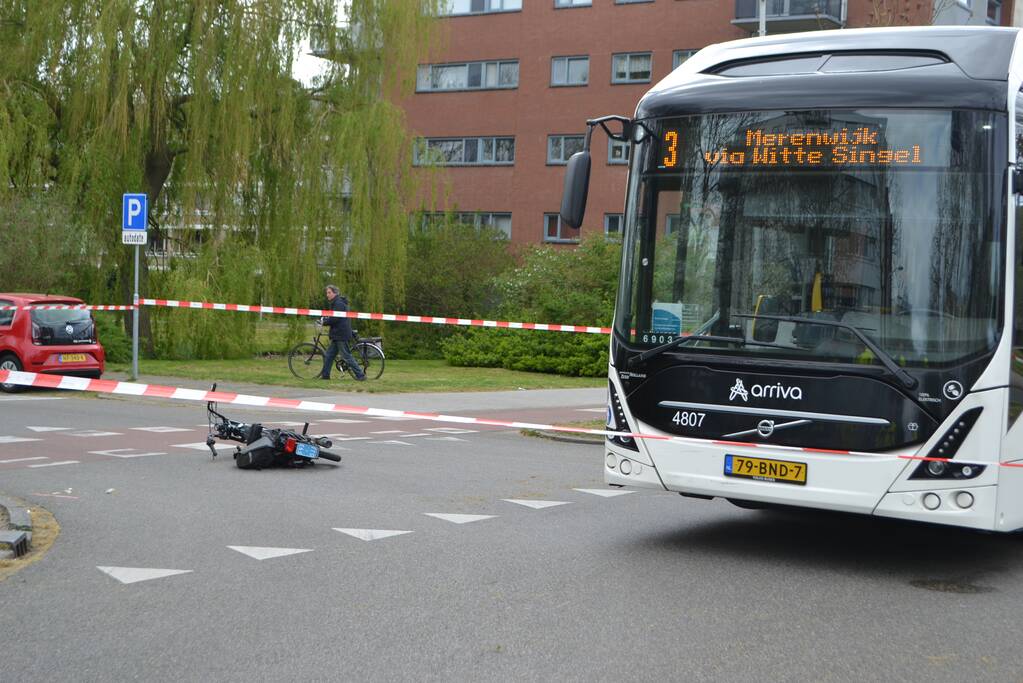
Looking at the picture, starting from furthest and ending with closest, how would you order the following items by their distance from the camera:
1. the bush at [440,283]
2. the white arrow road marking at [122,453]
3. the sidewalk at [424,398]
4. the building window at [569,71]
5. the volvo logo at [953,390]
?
the building window at [569,71], the bush at [440,283], the sidewalk at [424,398], the white arrow road marking at [122,453], the volvo logo at [953,390]

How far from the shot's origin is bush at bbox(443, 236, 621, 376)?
29.4 metres

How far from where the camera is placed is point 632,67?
44.2m

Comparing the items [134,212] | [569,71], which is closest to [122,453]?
[134,212]

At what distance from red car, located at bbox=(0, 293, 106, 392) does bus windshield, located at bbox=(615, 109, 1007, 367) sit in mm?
14626

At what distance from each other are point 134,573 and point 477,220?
3634 cm

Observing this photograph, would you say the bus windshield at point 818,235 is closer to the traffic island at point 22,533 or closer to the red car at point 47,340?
the traffic island at point 22,533

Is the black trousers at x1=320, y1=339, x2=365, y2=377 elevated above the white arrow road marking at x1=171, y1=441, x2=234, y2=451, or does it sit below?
above

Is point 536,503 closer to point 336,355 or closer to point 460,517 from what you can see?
point 460,517

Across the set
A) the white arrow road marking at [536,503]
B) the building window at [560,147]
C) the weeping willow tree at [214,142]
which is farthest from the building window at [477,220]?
the white arrow road marking at [536,503]

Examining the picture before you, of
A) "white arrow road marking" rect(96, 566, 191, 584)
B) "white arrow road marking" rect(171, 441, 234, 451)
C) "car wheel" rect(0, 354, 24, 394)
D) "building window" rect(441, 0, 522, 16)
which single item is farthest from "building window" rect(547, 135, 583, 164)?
"white arrow road marking" rect(96, 566, 191, 584)

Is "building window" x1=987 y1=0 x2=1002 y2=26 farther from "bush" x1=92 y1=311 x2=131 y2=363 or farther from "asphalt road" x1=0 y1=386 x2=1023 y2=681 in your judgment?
"asphalt road" x1=0 y1=386 x2=1023 y2=681

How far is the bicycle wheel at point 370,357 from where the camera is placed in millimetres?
24719

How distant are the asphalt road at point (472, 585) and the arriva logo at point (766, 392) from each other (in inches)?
40.8

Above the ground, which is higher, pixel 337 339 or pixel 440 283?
pixel 440 283
